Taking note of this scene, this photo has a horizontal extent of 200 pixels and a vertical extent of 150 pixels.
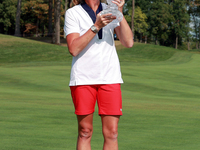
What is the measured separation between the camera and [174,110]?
8398 mm

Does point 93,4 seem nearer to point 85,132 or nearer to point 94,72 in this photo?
point 94,72

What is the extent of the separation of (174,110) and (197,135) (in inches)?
105

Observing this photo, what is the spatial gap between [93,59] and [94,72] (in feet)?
0.41

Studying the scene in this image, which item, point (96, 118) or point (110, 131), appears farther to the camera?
point (96, 118)

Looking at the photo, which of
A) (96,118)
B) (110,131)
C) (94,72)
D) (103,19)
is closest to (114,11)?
(103,19)

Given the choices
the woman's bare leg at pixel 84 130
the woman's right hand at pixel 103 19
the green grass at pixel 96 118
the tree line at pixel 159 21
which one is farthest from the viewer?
the tree line at pixel 159 21

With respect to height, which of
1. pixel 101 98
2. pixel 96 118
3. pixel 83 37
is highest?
pixel 83 37

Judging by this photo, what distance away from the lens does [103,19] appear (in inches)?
126

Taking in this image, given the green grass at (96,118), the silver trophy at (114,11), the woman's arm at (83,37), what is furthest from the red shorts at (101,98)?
the green grass at (96,118)

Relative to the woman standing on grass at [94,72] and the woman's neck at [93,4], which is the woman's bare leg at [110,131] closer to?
the woman standing on grass at [94,72]

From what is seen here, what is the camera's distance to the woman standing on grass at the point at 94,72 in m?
3.36

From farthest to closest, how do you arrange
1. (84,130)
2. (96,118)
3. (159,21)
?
1. (159,21)
2. (96,118)
3. (84,130)

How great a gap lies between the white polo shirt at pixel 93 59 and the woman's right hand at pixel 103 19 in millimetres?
157

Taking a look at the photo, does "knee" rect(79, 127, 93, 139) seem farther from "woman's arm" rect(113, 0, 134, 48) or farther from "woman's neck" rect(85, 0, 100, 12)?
"woman's neck" rect(85, 0, 100, 12)
